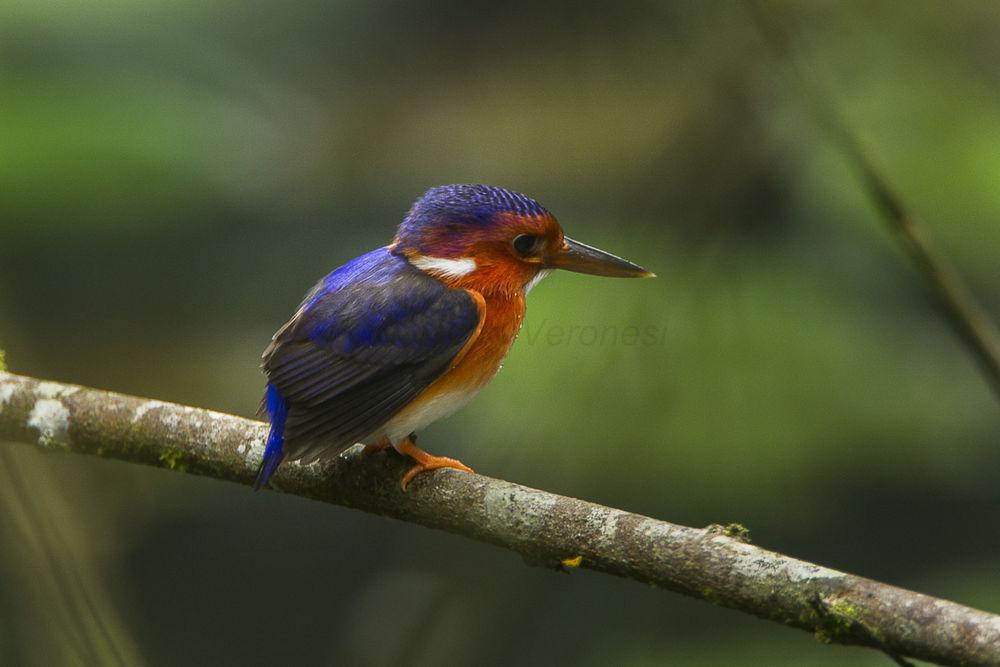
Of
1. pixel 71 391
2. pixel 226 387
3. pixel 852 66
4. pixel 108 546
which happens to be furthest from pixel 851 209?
pixel 226 387

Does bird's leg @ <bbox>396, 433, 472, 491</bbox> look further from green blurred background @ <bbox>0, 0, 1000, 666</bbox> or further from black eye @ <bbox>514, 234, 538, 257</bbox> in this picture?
black eye @ <bbox>514, 234, 538, 257</bbox>

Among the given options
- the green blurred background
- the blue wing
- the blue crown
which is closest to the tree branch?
the blue wing

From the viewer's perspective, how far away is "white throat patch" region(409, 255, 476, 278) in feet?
8.41

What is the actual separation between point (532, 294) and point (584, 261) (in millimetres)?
354

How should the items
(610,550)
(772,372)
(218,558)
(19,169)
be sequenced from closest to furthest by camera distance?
(610,550)
(772,372)
(19,169)
(218,558)

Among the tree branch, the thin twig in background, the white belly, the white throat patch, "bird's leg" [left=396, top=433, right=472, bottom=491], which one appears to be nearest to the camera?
the tree branch

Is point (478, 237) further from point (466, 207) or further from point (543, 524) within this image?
point (543, 524)

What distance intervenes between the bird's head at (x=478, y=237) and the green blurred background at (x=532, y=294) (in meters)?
0.27

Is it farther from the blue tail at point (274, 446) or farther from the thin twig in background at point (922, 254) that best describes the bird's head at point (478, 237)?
the thin twig in background at point (922, 254)

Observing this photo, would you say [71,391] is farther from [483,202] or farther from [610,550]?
[610,550]

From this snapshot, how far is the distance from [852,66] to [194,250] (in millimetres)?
3774

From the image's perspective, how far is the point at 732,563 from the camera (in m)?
1.74

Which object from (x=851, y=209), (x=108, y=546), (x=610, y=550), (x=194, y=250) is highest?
(x=851, y=209)

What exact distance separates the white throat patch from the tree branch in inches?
16.9
